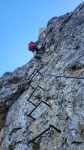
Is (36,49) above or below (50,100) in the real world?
above

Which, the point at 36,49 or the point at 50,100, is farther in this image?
the point at 36,49

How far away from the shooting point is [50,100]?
12.6 m

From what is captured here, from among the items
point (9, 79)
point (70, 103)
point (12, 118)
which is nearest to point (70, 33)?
point (9, 79)

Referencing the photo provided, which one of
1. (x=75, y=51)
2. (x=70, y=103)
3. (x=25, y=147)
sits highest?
(x=75, y=51)

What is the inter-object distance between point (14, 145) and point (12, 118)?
2652mm

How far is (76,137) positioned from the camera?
340 inches

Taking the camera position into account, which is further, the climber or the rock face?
the climber

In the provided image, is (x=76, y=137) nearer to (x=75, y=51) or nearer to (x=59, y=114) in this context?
(x=59, y=114)

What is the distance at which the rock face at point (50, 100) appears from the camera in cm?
962

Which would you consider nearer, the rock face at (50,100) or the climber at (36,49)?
the rock face at (50,100)

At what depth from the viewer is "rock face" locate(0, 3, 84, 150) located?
9625 mm

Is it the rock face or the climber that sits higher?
the climber

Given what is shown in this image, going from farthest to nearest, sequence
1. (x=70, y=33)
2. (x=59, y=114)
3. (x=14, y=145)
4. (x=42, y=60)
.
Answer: (x=42, y=60) → (x=70, y=33) → (x=14, y=145) → (x=59, y=114)

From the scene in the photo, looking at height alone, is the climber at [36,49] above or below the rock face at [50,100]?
above
